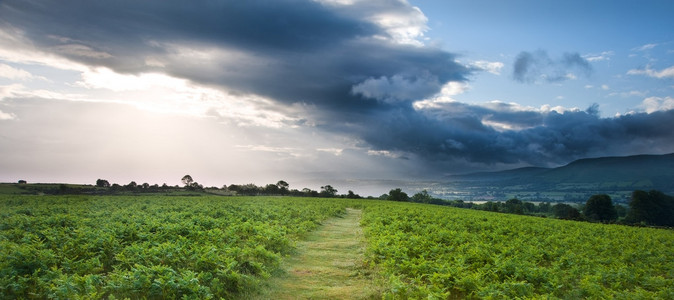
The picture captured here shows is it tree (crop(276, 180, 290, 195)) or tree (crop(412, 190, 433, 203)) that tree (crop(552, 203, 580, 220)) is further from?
tree (crop(276, 180, 290, 195))

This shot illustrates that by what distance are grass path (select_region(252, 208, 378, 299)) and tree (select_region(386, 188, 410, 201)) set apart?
99.4 m

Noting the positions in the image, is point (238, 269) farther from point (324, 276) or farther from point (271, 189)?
point (271, 189)

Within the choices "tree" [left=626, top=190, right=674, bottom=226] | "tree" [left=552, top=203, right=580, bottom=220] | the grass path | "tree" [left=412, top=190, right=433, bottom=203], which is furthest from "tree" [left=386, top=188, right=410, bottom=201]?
the grass path

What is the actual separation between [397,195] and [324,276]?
355ft

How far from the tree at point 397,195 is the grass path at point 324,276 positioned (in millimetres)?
99404

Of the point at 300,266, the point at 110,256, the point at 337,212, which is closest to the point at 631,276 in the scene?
the point at 300,266

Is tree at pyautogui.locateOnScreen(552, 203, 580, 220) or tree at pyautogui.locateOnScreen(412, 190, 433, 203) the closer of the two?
tree at pyautogui.locateOnScreen(552, 203, 580, 220)

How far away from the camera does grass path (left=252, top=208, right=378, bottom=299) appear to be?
11875mm

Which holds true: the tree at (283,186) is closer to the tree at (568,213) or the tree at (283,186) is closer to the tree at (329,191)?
the tree at (329,191)

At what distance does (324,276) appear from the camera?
46.8 ft

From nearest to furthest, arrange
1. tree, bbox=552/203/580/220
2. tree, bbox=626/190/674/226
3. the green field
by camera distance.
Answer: the green field < tree, bbox=552/203/580/220 < tree, bbox=626/190/674/226

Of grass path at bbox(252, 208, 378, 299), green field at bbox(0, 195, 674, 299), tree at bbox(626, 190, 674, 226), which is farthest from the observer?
tree at bbox(626, 190, 674, 226)

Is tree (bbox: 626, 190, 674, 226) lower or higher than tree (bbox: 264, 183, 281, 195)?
lower

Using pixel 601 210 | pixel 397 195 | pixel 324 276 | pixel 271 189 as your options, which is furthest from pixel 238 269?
pixel 397 195
